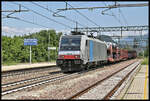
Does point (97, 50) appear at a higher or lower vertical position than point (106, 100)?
higher

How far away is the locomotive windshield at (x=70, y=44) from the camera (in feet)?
71.2

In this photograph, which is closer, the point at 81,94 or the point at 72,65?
the point at 81,94

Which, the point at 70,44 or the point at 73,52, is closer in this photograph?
the point at 73,52

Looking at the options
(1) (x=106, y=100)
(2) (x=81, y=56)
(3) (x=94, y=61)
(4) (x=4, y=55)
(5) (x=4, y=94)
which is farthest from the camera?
(4) (x=4, y=55)

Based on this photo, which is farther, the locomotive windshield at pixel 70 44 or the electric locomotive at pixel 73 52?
the locomotive windshield at pixel 70 44

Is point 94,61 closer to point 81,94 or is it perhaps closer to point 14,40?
point 81,94

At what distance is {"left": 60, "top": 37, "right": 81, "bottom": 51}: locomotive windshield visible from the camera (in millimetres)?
21688

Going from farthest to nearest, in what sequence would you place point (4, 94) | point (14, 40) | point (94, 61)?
point (14, 40) → point (94, 61) → point (4, 94)

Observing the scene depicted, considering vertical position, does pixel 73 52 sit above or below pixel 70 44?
below

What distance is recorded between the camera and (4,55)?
185ft

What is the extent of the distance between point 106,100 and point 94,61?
15531mm

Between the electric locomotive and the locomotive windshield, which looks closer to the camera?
the electric locomotive

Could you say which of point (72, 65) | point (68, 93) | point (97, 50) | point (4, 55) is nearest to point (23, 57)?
point (4, 55)

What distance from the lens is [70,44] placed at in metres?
21.9
